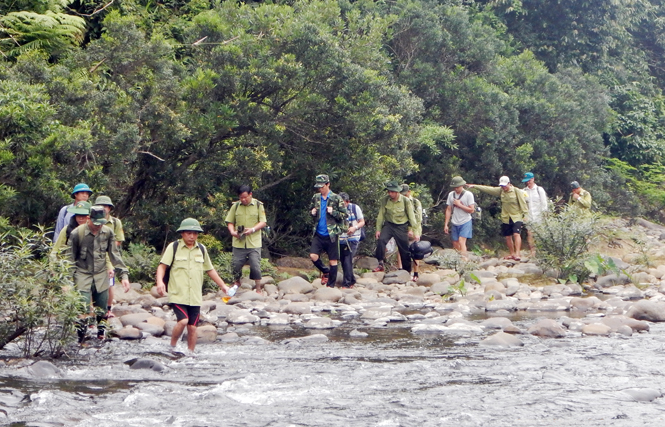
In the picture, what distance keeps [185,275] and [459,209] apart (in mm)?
8546

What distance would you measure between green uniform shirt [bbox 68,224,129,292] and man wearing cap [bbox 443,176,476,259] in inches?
329

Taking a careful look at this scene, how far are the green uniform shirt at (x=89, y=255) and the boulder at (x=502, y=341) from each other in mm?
4398

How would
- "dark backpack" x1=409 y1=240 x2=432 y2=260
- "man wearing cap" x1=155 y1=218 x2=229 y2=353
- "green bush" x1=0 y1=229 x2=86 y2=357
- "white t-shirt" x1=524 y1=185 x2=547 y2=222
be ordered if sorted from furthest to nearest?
"white t-shirt" x1=524 y1=185 x2=547 y2=222, "dark backpack" x1=409 y1=240 x2=432 y2=260, "man wearing cap" x1=155 y1=218 x2=229 y2=353, "green bush" x1=0 y1=229 x2=86 y2=357

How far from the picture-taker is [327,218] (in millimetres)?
13070

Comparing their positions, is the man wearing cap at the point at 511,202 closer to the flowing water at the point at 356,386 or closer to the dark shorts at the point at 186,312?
the flowing water at the point at 356,386

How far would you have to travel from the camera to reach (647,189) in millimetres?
26578

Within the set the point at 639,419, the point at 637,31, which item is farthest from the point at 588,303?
the point at 637,31

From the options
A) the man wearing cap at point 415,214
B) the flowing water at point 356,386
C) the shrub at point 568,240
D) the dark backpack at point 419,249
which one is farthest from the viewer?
the man wearing cap at point 415,214

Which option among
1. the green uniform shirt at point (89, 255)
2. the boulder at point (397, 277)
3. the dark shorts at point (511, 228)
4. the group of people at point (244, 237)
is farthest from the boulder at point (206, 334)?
the dark shorts at point (511, 228)

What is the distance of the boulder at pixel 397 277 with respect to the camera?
14711mm

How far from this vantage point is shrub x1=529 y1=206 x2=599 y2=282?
47.1 feet

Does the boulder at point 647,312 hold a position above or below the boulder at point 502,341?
above

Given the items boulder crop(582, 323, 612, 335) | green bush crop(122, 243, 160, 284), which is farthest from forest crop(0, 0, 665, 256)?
boulder crop(582, 323, 612, 335)

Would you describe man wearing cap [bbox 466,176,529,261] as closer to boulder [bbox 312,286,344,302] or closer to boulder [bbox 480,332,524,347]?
boulder [bbox 312,286,344,302]
